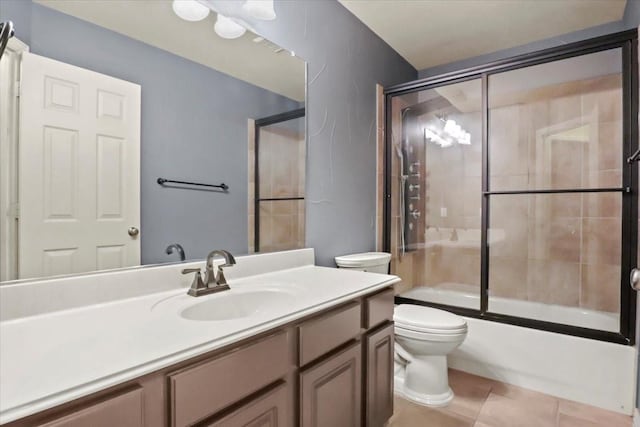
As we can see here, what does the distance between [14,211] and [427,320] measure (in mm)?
1906

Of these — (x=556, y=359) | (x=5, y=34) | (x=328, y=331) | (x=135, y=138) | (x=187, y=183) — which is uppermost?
(x=5, y=34)

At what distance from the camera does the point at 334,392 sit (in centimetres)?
126

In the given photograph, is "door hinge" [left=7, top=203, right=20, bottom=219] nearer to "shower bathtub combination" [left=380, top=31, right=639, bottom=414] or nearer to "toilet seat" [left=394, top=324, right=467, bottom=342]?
"toilet seat" [left=394, top=324, right=467, bottom=342]

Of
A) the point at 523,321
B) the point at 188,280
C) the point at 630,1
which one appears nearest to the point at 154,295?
the point at 188,280

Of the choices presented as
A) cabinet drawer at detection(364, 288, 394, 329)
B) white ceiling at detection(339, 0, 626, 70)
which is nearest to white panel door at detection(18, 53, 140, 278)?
cabinet drawer at detection(364, 288, 394, 329)

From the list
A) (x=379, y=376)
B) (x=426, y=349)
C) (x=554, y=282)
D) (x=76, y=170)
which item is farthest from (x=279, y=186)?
(x=554, y=282)

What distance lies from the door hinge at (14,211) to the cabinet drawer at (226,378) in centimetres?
68

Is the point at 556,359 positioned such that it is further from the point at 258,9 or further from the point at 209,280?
the point at 258,9

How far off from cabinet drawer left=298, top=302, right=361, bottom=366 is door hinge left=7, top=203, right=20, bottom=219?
890 millimetres

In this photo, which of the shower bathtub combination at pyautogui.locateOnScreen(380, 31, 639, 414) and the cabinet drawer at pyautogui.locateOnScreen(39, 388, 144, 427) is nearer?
the cabinet drawer at pyautogui.locateOnScreen(39, 388, 144, 427)

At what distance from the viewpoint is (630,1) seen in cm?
218

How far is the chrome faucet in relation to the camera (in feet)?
4.13

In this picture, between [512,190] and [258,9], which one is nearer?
[258,9]

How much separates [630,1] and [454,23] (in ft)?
3.44
